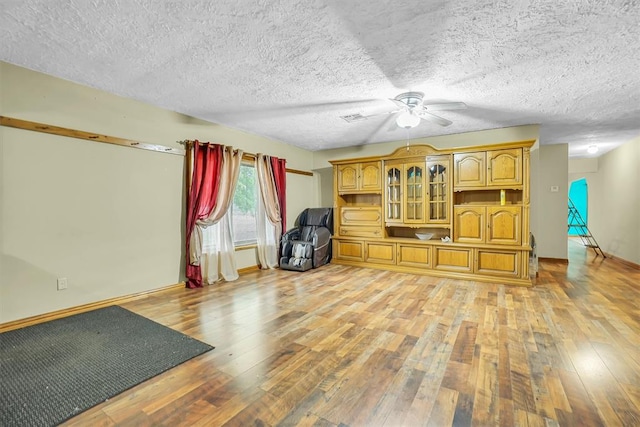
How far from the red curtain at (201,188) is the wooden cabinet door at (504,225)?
4278 millimetres

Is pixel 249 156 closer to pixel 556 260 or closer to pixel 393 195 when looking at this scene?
pixel 393 195

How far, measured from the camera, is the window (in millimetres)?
5082

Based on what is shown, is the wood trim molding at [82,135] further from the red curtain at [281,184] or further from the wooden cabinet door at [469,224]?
the wooden cabinet door at [469,224]

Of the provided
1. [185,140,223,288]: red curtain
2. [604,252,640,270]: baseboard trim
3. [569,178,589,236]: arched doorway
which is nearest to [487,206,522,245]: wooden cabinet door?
[604,252,640,270]: baseboard trim

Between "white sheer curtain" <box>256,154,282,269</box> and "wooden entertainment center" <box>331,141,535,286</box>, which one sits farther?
"white sheer curtain" <box>256,154,282,269</box>

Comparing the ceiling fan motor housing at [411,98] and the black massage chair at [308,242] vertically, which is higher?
the ceiling fan motor housing at [411,98]

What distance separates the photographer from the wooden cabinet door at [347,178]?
577cm

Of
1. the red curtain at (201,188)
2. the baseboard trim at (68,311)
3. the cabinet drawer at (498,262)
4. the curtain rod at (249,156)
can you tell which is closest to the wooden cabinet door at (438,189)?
the cabinet drawer at (498,262)

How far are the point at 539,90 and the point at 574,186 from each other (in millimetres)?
8864

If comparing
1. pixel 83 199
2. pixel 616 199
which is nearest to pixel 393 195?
pixel 83 199

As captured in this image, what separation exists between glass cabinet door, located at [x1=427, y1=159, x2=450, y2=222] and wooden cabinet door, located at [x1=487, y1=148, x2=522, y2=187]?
636 mm

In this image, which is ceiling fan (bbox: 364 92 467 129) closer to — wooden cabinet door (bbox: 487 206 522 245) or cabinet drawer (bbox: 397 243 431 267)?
wooden cabinet door (bbox: 487 206 522 245)

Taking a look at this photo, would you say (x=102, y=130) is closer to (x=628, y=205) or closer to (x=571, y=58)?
(x=571, y=58)

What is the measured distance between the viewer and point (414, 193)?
5211 mm
